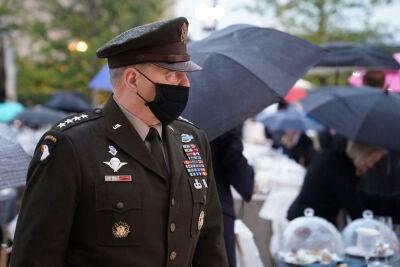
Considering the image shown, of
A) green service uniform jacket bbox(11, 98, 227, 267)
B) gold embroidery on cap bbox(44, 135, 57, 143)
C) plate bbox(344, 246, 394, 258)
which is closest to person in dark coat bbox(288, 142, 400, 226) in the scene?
plate bbox(344, 246, 394, 258)

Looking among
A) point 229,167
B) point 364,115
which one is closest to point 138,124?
point 229,167

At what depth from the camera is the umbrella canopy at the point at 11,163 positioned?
290 cm

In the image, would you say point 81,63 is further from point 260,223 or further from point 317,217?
point 317,217

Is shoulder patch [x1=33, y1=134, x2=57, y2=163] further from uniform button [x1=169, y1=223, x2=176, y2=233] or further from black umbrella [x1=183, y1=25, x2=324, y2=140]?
black umbrella [x1=183, y1=25, x2=324, y2=140]

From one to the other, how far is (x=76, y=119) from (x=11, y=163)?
0.92 metres

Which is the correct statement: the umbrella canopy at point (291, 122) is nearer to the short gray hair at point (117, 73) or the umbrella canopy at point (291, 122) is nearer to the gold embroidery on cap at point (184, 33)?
the gold embroidery on cap at point (184, 33)

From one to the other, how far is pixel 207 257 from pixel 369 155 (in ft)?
8.05

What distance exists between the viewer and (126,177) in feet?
7.01

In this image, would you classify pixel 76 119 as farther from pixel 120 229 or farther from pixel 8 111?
pixel 8 111

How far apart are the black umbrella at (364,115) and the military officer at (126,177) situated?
2.47 meters

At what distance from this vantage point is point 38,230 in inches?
78.9

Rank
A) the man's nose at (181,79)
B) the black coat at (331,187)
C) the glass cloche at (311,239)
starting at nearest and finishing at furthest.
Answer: the man's nose at (181,79) → the glass cloche at (311,239) → the black coat at (331,187)

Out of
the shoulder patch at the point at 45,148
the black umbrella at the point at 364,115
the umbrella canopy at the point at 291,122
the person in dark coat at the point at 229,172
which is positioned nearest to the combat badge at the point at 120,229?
the shoulder patch at the point at 45,148

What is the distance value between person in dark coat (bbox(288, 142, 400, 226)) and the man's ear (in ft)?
8.62
